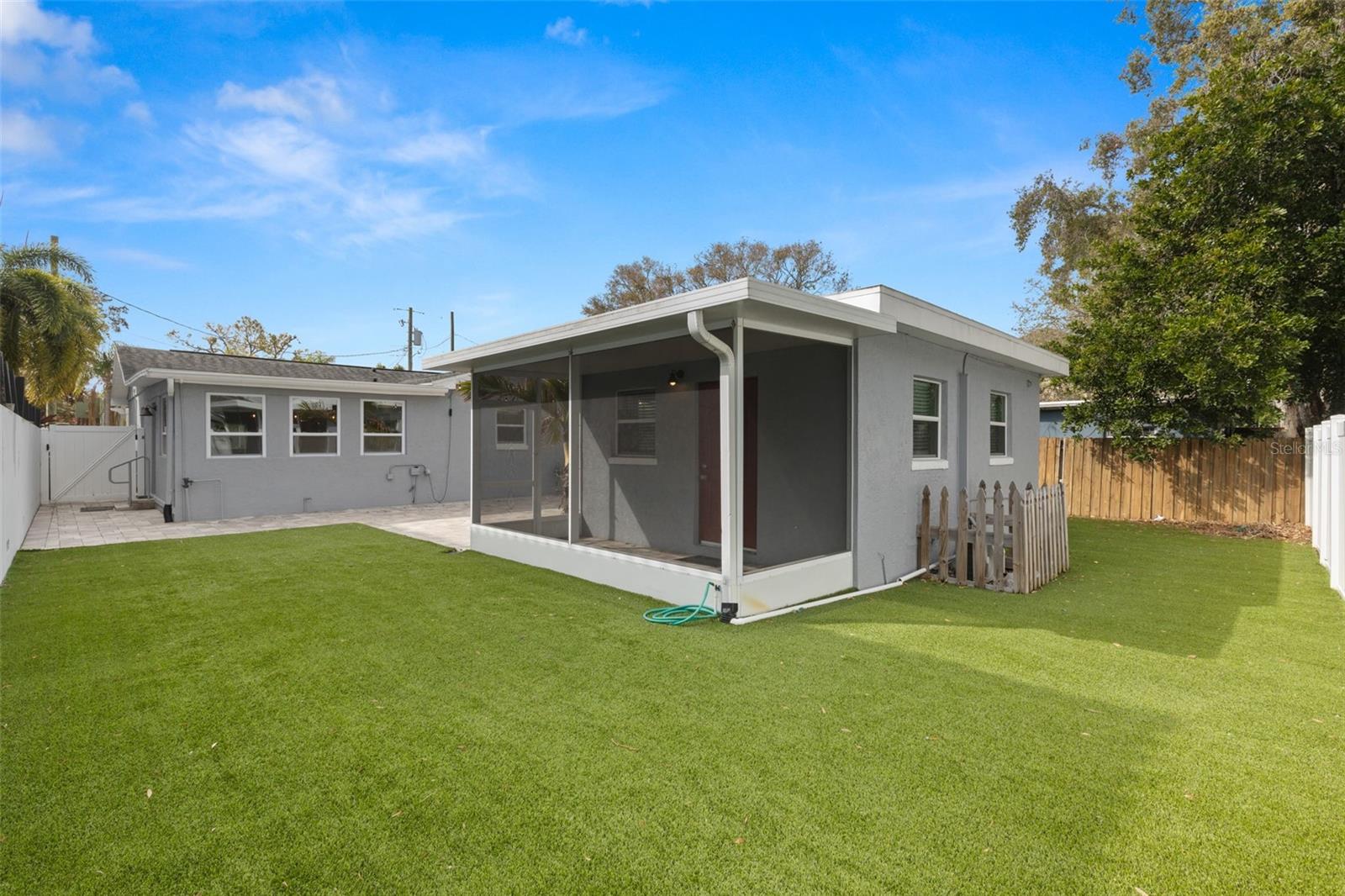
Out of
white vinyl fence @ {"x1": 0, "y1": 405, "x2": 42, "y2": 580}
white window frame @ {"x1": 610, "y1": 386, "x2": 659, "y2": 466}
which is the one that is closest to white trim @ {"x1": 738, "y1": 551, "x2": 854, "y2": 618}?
white window frame @ {"x1": 610, "y1": 386, "x2": 659, "y2": 466}

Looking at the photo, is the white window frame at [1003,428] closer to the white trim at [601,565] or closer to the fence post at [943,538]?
the fence post at [943,538]

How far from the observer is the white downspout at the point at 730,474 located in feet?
16.3

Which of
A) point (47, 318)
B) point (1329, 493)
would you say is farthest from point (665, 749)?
point (47, 318)

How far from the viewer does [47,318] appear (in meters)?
14.8

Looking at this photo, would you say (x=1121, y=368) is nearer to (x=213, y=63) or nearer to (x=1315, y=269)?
(x=1315, y=269)

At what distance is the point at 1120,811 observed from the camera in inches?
96.0

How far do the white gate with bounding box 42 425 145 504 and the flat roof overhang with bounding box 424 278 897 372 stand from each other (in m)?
13.5

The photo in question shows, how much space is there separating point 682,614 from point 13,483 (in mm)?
8067

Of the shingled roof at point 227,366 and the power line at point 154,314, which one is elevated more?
the power line at point 154,314

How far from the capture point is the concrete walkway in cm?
930

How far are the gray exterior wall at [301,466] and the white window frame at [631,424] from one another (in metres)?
7.85

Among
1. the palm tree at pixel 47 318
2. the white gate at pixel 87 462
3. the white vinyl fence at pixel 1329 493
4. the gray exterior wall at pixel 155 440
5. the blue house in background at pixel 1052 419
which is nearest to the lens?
the white vinyl fence at pixel 1329 493

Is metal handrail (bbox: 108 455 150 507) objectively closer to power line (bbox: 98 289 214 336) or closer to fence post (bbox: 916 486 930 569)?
fence post (bbox: 916 486 930 569)

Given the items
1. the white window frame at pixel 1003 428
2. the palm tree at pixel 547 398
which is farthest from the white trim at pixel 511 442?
the white window frame at pixel 1003 428
